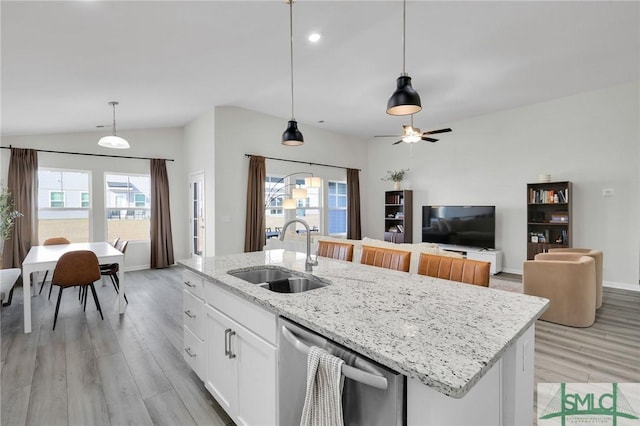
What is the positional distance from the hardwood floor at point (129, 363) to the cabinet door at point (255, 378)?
0.44 metres

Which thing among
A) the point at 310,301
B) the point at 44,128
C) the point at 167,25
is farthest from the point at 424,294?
the point at 44,128

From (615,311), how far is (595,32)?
3387mm

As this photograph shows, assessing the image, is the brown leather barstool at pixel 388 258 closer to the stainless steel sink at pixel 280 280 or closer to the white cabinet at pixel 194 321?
the stainless steel sink at pixel 280 280

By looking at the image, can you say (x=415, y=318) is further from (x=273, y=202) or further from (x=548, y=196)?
(x=273, y=202)

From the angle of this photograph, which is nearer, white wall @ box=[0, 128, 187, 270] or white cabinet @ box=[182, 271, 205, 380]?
white cabinet @ box=[182, 271, 205, 380]

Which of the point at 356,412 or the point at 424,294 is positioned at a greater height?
the point at 424,294

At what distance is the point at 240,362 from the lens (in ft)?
5.53

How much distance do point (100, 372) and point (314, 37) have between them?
377cm

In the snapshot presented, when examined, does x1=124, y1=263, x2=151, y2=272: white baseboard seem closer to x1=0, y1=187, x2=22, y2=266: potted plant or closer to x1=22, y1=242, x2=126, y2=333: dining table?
x1=22, y1=242, x2=126, y2=333: dining table

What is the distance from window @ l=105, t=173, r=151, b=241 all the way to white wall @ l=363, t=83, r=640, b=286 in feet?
20.1

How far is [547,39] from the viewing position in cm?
354

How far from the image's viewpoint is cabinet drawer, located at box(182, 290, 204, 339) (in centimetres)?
213

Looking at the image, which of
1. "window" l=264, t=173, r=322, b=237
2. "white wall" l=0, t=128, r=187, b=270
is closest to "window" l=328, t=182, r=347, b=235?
"window" l=264, t=173, r=322, b=237

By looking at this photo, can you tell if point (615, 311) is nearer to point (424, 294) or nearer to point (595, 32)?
point (595, 32)
